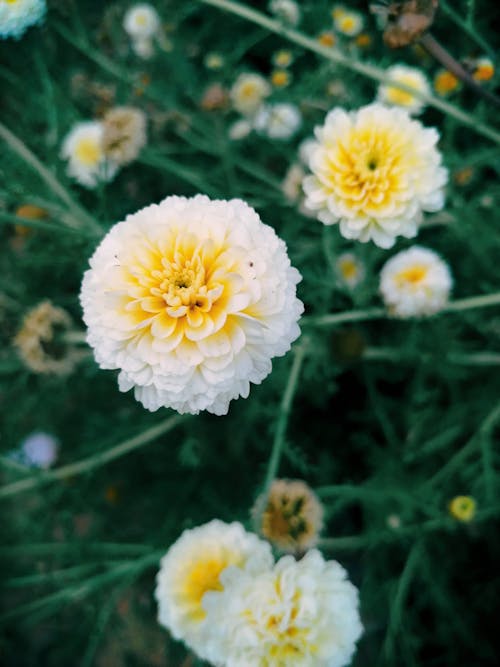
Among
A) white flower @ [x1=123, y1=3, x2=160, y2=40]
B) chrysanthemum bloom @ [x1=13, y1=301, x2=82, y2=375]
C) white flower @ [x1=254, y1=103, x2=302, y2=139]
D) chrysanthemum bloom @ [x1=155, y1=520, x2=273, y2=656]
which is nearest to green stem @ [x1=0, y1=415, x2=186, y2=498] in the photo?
chrysanthemum bloom @ [x1=13, y1=301, x2=82, y2=375]

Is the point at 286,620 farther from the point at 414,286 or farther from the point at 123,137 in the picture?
the point at 123,137

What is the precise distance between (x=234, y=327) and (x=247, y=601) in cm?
44

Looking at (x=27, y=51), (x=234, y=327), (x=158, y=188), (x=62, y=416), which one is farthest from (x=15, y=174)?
(x=234, y=327)

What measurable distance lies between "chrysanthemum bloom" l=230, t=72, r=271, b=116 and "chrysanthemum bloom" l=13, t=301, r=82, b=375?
2.75 ft

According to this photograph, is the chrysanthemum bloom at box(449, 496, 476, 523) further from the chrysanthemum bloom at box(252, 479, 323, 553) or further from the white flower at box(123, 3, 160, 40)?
the white flower at box(123, 3, 160, 40)

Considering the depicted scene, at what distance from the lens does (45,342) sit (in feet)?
5.61

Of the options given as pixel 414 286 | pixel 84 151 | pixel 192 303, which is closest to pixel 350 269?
pixel 414 286

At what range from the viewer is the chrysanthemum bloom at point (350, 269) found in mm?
1634

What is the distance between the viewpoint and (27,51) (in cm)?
151

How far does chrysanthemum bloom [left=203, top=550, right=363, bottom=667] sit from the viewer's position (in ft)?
3.13

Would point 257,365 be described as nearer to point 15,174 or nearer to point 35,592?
point 35,592

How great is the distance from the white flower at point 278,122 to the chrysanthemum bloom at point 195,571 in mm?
1203

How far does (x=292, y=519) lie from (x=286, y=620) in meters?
0.35

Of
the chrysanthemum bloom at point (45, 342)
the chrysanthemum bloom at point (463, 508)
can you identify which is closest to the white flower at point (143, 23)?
the chrysanthemum bloom at point (45, 342)
